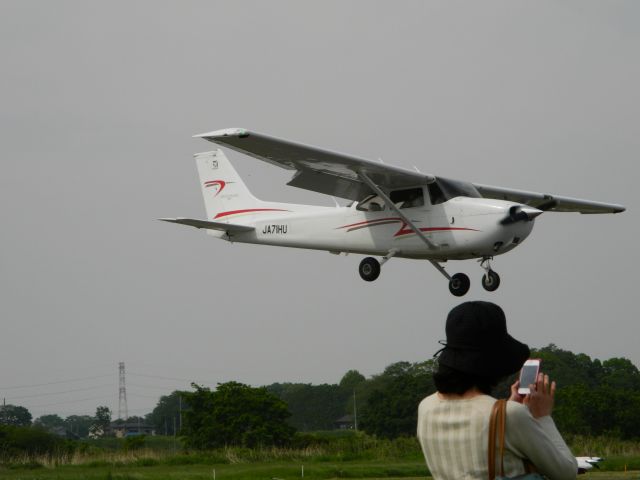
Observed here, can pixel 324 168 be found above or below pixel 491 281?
above

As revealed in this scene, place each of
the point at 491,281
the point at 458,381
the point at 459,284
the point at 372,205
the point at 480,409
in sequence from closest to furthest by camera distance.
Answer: the point at 480,409, the point at 458,381, the point at 491,281, the point at 459,284, the point at 372,205

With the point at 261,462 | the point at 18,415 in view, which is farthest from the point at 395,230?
the point at 18,415

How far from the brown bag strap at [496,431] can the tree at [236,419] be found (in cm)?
3711

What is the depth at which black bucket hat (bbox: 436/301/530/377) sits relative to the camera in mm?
3746

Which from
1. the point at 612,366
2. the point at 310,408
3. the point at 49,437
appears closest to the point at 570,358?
the point at 612,366

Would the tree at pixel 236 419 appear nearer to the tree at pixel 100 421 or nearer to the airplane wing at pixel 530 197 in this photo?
the airplane wing at pixel 530 197

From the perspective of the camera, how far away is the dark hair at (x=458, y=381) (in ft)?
12.6

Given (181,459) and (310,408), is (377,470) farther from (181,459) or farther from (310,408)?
(310,408)

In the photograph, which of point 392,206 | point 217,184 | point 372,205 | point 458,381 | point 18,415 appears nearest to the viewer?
point 458,381

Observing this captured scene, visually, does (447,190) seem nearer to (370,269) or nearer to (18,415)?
(370,269)

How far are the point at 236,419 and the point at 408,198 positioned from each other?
18594 mm

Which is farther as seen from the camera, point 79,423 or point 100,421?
point 79,423

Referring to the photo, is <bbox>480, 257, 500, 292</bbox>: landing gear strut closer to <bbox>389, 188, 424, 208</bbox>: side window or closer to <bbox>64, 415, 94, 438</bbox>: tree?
<bbox>389, 188, 424, 208</bbox>: side window

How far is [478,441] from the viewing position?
370 centimetres
